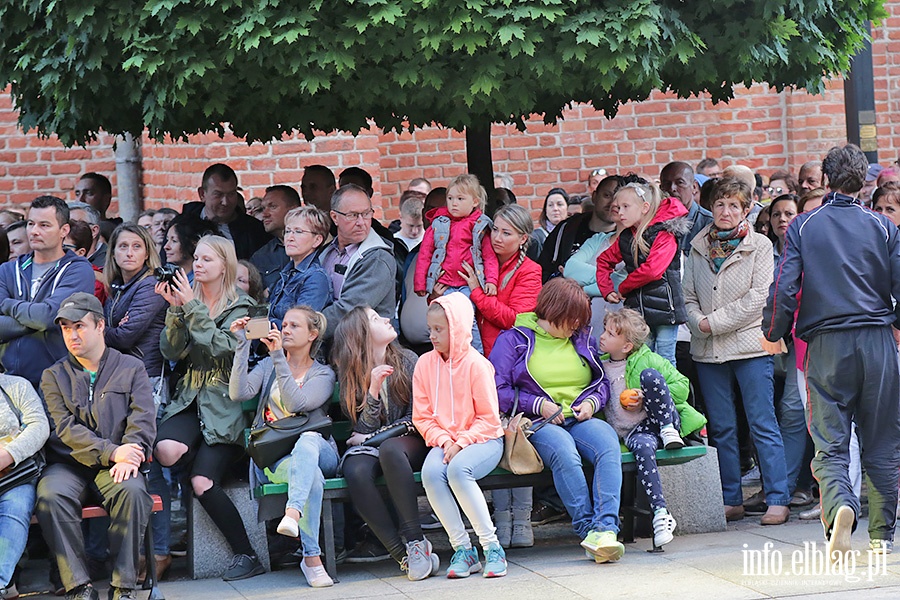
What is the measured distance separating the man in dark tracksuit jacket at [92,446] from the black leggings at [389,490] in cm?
101

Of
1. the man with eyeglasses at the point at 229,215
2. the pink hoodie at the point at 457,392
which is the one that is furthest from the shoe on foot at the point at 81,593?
the man with eyeglasses at the point at 229,215

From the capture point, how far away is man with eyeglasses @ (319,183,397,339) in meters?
7.23

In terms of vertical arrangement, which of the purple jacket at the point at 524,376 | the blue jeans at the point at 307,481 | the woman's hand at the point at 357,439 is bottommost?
the blue jeans at the point at 307,481

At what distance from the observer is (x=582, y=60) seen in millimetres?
6555

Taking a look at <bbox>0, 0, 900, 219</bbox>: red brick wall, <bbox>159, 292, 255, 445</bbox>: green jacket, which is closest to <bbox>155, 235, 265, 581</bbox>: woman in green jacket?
<bbox>159, 292, 255, 445</bbox>: green jacket

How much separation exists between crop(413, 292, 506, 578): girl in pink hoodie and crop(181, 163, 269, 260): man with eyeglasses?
2.21m

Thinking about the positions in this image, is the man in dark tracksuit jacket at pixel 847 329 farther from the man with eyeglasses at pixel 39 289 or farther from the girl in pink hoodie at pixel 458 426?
the man with eyeglasses at pixel 39 289

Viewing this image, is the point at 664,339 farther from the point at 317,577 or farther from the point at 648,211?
the point at 317,577

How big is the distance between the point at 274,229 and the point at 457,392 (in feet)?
7.64

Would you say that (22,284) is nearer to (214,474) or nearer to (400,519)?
(214,474)

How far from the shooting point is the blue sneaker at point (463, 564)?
21.4ft

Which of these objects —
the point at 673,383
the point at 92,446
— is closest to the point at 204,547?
the point at 92,446

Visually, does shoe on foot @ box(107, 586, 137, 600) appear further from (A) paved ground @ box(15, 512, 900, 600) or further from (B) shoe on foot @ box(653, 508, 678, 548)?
(B) shoe on foot @ box(653, 508, 678, 548)

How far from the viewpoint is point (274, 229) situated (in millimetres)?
8508
